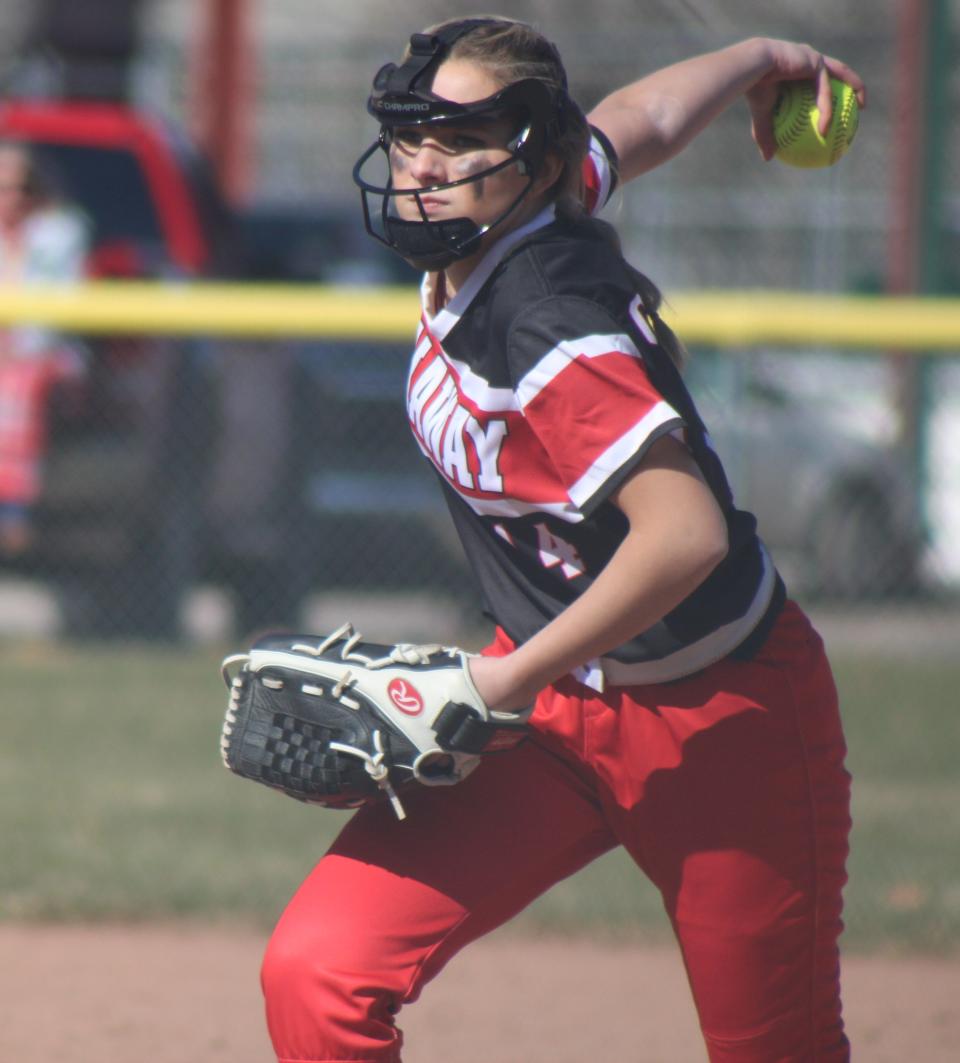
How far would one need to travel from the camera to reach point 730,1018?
2.27m

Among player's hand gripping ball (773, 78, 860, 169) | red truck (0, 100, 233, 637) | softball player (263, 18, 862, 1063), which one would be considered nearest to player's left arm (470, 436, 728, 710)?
softball player (263, 18, 862, 1063)

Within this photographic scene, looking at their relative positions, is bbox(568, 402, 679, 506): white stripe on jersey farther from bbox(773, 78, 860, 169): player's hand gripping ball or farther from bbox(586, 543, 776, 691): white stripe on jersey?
bbox(773, 78, 860, 169): player's hand gripping ball

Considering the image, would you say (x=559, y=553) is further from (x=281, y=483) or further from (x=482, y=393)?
(x=281, y=483)

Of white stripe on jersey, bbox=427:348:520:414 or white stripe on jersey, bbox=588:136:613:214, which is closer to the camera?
white stripe on jersey, bbox=427:348:520:414

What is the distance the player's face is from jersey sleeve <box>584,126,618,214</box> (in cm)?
30

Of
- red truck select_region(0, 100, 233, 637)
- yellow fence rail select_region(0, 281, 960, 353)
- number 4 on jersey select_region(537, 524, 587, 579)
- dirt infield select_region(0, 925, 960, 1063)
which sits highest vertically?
number 4 on jersey select_region(537, 524, 587, 579)

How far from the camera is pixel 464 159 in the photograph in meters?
2.17

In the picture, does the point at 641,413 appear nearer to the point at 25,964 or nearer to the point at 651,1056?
the point at 651,1056

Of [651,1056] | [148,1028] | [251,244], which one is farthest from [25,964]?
[251,244]

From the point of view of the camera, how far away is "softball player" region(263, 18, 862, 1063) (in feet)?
6.66

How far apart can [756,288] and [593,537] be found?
9.35 m

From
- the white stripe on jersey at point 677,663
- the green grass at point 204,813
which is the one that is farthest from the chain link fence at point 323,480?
the white stripe on jersey at point 677,663

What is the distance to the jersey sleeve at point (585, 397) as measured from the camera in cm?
201

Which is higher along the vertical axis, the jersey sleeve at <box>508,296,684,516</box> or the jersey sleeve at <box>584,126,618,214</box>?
the jersey sleeve at <box>584,126,618,214</box>
